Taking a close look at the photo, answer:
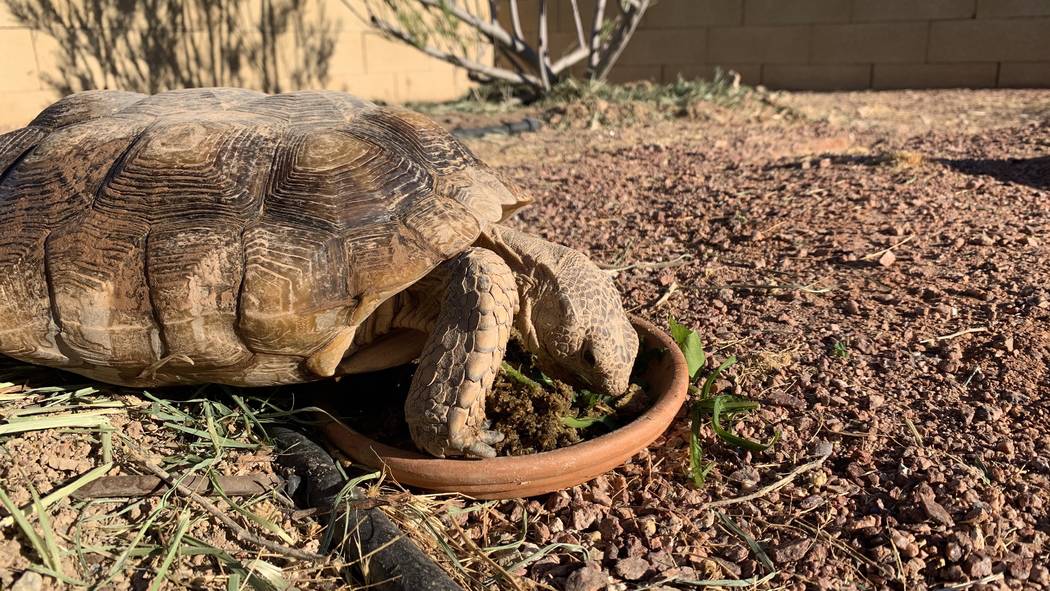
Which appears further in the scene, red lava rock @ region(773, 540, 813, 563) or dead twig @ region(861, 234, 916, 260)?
dead twig @ region(861, 234, 916, 260)

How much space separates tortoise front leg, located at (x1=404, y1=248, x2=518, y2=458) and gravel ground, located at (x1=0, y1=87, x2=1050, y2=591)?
0.17m

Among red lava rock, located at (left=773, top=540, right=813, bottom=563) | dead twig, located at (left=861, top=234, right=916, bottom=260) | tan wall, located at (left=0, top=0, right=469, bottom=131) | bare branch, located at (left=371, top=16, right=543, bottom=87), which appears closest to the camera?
red lava rock, located at (left=773, top=540, right=813, bottom=563)

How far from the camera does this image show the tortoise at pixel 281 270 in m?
1.83

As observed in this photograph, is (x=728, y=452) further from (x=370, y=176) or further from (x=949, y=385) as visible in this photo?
(x=370, y=176)

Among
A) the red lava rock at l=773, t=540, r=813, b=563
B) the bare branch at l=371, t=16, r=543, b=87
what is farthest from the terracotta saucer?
the bare branch at l=371, t=16, r=543, b=87

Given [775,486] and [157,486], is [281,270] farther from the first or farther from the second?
[775,486]

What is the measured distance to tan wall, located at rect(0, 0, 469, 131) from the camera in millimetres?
5629

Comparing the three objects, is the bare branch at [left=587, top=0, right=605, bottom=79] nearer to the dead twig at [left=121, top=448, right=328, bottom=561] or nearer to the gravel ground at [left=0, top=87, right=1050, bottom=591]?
the gravel ground at [left=0, top=87, right=1050, bottom=591]

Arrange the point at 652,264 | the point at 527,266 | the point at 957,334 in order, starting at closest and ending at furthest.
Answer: the point at 527,266
the point at 957,334
the point at 652,264

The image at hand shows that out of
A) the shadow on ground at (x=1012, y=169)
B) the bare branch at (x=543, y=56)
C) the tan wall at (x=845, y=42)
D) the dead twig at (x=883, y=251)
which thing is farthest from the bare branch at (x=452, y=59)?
the dead twig at (x=883, y=251)

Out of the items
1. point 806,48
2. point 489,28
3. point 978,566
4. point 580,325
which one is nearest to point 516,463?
point 580,325

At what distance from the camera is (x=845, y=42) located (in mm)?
9016

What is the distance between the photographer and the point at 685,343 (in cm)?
223

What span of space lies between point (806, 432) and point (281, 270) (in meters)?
1.41
